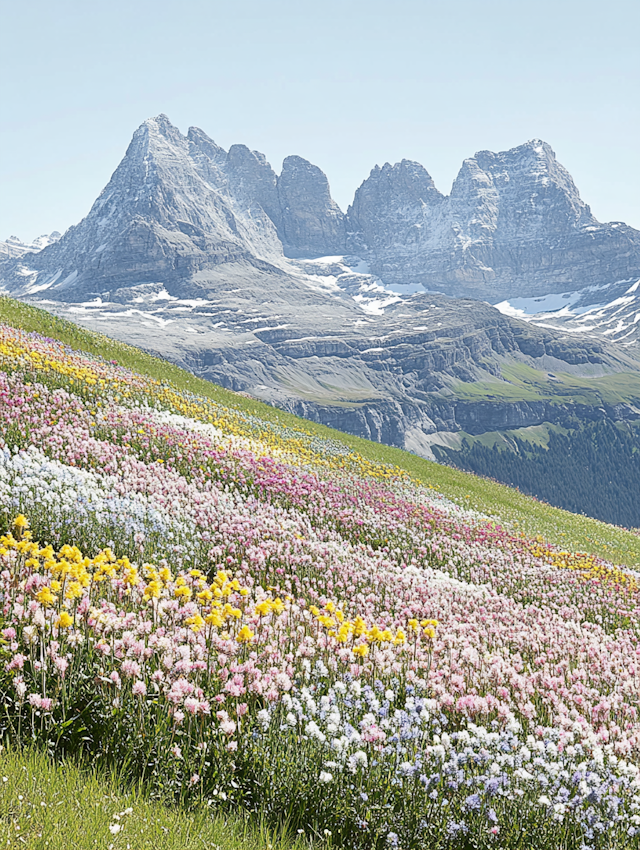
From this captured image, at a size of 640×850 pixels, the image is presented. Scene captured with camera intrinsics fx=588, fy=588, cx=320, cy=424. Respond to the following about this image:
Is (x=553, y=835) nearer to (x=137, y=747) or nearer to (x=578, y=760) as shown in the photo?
(x=578, y=760)

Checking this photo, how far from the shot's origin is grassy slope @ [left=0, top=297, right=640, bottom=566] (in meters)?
24.6

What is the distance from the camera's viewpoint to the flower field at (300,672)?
498cm

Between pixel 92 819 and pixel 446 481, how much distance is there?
2903cm

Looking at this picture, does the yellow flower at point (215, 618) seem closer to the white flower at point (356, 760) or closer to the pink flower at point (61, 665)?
the pink flower at point (61, 665)

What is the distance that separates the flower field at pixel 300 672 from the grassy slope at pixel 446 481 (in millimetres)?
11018

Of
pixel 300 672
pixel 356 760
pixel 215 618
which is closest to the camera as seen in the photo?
pixel 356 760

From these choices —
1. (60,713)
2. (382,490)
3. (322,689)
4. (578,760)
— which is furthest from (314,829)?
(382,490)

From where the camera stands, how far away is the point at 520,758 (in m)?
5.38

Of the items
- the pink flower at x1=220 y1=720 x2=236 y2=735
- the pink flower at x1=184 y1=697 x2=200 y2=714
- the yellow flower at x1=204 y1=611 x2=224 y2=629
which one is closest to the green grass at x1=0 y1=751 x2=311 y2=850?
the pink flower at x1=220 y1=720 x2=236 y2=735

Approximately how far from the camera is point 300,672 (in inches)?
258

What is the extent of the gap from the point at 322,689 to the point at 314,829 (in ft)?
5.13

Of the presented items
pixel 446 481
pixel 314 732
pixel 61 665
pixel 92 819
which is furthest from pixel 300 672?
pixel 446 481

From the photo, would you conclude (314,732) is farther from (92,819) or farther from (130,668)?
(92,819)

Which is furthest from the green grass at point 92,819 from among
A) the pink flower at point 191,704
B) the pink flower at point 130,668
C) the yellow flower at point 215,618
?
the yellow flower at point 215,618
